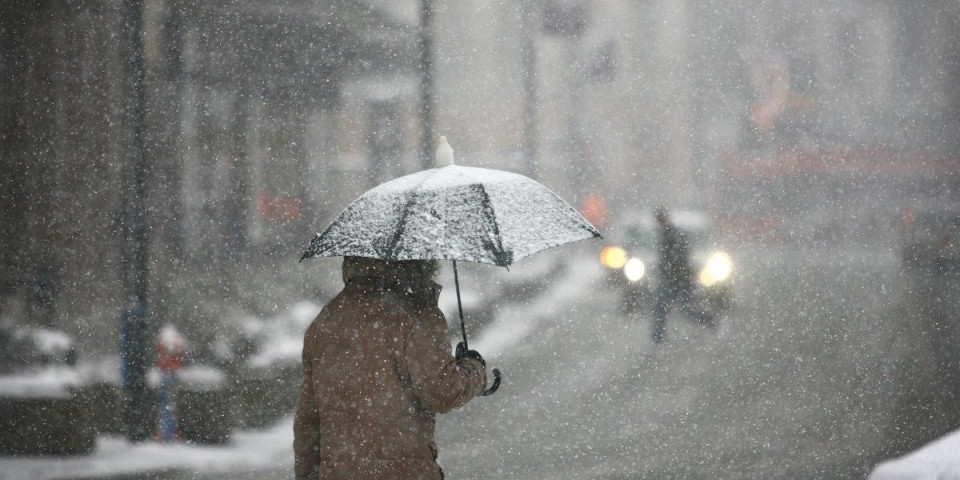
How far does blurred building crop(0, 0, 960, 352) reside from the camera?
46.2 ft

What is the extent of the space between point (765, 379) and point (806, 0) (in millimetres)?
25476

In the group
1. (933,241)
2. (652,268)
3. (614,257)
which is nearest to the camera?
(652,268)

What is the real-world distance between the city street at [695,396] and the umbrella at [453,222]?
411cm

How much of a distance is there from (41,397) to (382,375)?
7278 millimetres

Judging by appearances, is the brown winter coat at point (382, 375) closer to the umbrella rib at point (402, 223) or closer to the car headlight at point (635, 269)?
the umbrella rib at point (402, 223)

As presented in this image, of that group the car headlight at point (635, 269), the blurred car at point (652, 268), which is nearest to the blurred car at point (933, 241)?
the blurred car at point (652, 268)

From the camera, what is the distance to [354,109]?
23.6 metres

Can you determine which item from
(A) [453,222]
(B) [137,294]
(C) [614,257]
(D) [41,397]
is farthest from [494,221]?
(C) [614,257]

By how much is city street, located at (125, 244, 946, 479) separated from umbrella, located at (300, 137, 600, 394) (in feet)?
13.5

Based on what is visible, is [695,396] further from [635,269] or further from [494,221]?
[635,269]

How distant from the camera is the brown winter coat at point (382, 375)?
2568mm

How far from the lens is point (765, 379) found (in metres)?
11.5

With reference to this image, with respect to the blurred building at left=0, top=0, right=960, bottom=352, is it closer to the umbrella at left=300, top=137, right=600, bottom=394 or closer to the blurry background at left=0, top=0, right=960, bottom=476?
the blurry background at left=0, top=0, right=960, bottom=476

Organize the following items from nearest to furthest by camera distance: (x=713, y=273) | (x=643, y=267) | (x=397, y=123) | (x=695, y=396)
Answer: (x=695, y=396) → (x=713, y=273) → (x=643, y=267) → (x=397, y=123)
